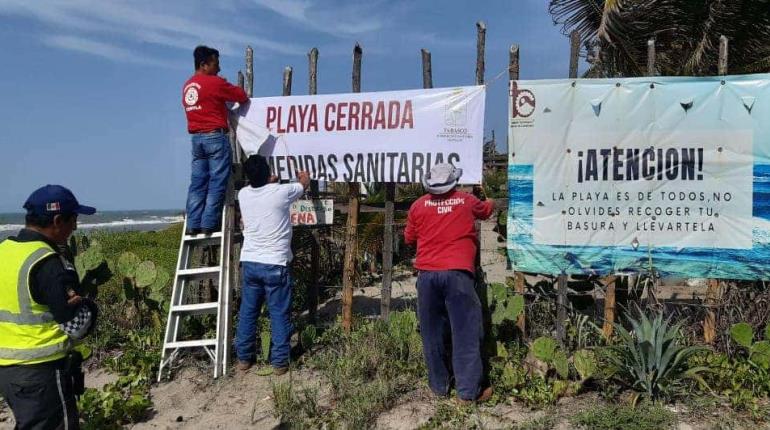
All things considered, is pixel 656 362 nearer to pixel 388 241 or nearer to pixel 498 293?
pixel 498 293

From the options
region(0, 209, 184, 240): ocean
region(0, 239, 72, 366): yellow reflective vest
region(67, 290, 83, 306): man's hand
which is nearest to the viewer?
region(0, 239, 72, 366): yellow reflective vest

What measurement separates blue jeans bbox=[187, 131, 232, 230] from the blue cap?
2.42 metres

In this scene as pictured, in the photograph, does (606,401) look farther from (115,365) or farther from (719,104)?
(115,365)

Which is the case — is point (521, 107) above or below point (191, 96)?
below

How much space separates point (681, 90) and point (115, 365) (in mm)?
5966

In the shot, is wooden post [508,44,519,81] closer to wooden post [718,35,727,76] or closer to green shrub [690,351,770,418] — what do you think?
wooden post [718,35,727,76]

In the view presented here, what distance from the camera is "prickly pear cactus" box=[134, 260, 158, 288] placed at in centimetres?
637

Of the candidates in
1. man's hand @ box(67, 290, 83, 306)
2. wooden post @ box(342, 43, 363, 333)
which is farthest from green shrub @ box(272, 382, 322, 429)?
man's hand @ box(67, 290, 83, 306)

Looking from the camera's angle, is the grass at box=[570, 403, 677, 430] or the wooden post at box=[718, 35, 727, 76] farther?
the wooden post at box=[718, 35, 727, 76]

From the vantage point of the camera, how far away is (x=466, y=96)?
18.1ft

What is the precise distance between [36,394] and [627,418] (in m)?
3.72

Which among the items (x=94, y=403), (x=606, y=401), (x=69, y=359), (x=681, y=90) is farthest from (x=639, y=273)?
(x=94, y=403)

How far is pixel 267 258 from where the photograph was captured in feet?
17.8

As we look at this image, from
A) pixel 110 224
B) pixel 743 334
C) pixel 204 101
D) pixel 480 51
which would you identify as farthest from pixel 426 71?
pixel 110 224
